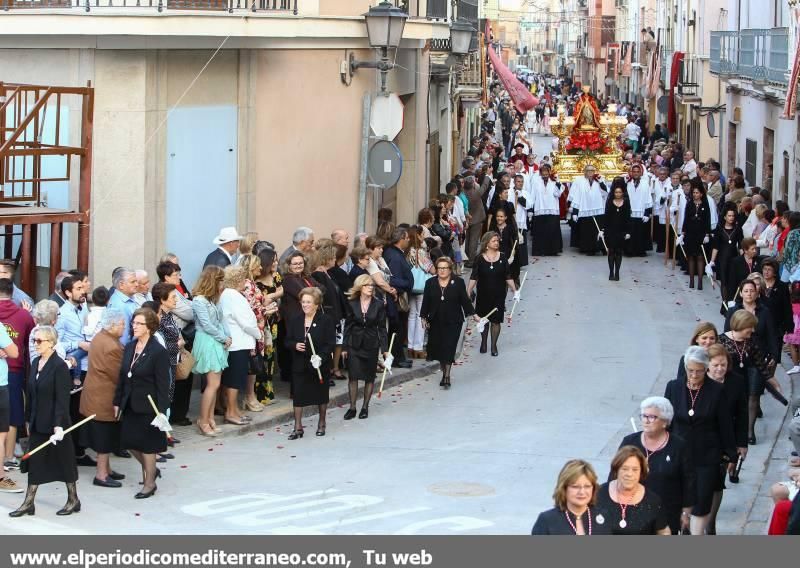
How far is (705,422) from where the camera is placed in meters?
10.4

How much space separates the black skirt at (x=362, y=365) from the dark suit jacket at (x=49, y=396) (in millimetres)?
3770

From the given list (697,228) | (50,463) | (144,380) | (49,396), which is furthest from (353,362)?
(697,228)

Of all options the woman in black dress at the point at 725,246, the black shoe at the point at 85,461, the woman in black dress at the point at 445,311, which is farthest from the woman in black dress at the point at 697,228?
the black shoe at the point at 85,461

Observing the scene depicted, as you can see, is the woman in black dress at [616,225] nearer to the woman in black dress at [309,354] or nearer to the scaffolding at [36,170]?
the scaffolding at [36,170]

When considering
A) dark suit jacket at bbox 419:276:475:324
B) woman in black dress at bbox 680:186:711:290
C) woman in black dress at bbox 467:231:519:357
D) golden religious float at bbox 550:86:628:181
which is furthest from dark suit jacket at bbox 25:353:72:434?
golden religious float at bbox 550:86:628:181

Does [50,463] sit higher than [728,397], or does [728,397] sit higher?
[728,397]

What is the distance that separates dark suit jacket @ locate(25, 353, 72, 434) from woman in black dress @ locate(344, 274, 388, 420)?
3.80 m

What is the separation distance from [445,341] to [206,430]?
3380 mm

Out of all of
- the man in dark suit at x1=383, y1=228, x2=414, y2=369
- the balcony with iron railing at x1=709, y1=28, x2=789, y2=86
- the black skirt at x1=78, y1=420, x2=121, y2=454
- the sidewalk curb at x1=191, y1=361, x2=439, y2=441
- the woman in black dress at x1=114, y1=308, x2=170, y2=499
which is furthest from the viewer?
the balcony with iron railing at x1=709, y1=28, x2=789, y2=86

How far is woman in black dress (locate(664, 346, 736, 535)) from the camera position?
409 inches

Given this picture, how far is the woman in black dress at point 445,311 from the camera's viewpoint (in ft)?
53.3

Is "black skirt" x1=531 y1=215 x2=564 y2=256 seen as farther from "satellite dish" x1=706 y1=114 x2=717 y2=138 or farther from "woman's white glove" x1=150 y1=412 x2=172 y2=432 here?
"woman's white glove" x1=150 y1=412 x2=172 y2=432

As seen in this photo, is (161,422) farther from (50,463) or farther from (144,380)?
(50,463)
